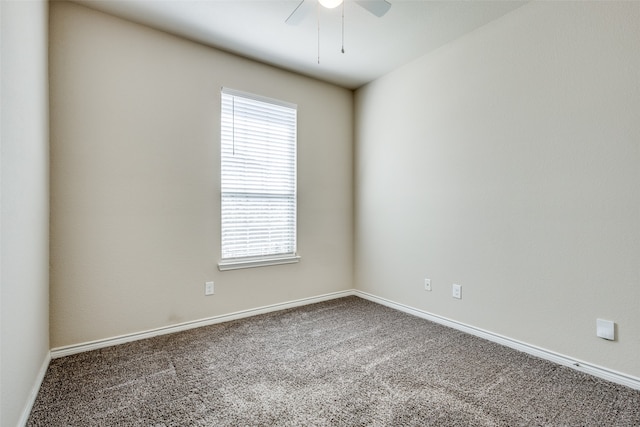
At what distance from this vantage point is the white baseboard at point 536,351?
1.98 m

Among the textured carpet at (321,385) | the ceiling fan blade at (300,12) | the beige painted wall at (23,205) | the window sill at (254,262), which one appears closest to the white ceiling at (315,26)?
the ceiling fan blade at (300,12)

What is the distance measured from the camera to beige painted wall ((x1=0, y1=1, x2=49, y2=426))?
4.47 ft

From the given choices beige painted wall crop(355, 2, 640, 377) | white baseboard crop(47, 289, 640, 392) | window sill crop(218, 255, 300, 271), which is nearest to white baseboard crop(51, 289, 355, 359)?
white baseboard crop(47, 289, 640, 392)

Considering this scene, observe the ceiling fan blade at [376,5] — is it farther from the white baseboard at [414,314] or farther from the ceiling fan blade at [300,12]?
the white baseboard at [414,314]

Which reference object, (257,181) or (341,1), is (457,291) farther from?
(341,1)

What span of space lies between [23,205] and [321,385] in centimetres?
196

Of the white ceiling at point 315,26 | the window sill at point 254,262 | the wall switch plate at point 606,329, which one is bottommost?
the wall switch plate at point 606,329

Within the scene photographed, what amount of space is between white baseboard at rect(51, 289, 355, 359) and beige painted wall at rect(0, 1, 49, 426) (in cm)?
19

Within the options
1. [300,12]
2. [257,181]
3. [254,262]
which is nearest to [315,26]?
[300,12]

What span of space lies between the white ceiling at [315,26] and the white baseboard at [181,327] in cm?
261

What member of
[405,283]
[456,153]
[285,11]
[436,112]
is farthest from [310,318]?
[285,11]

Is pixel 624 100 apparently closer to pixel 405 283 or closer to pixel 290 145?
pixel 405 283

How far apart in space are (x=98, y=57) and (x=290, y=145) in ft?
6.01

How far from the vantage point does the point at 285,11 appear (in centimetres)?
247
